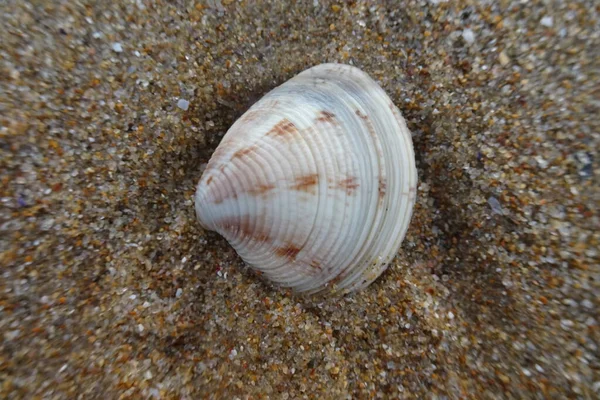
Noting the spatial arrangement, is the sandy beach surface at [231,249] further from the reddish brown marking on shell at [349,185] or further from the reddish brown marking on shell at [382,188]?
the reddish brown marking on shell at [349,185]

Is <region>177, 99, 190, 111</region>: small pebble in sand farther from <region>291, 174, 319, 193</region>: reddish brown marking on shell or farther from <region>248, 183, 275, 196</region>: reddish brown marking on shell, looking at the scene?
<region>291, 174, 319, 193</region>: reddish brown marking on shell

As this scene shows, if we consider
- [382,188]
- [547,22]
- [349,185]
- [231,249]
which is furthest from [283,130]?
[547,22]

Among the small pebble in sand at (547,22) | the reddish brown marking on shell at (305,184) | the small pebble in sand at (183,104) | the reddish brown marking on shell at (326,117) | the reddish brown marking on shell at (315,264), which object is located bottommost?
the reddish brown marking on shell at (315,264)

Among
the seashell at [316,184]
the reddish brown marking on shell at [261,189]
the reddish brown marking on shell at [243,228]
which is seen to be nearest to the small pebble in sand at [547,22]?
the seashell at [316,184]

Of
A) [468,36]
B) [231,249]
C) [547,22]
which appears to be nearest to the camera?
[547,22]

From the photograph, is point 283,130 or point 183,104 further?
point 183,104

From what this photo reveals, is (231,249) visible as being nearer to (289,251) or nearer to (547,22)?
(289,251)

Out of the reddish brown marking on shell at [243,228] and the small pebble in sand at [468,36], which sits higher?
the small pebble in sand at [468,36]
